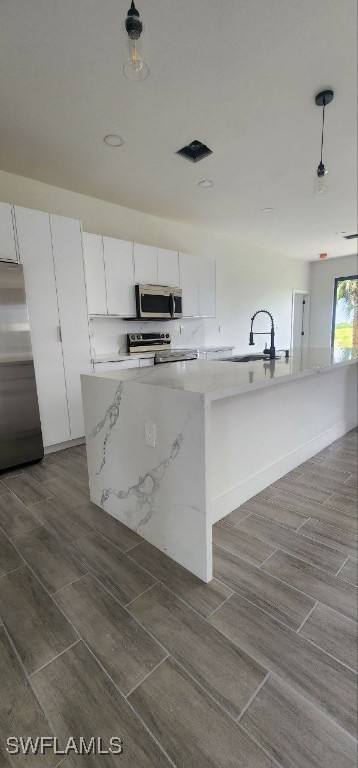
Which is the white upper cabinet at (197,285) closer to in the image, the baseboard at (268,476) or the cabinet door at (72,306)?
the cabinet door at (72,306)

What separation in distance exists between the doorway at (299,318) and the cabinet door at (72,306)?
5.67 m

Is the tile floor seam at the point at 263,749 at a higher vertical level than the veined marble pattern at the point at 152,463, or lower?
lower

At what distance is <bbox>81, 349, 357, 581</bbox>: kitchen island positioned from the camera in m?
1.43

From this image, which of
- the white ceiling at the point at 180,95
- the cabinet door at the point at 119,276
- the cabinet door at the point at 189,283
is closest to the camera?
the white ceiling at the point at 180,95

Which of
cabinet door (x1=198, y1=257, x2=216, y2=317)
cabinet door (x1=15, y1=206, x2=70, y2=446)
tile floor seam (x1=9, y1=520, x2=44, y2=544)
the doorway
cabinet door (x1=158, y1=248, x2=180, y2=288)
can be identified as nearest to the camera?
tile floor seam (x1=9, y1=520, x2=44, y2=544)

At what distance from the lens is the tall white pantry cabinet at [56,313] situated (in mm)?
2838

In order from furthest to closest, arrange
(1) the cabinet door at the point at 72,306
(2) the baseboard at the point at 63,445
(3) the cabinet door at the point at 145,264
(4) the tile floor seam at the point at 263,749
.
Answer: (3) the cabinet door at the point at 145,264
(2) the baseboard at the point at 63,445
(1) the cabinet door at the point at 72,306
(4) the tile floor seam at the point at 263,749

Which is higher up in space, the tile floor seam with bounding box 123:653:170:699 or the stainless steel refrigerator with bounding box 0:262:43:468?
the stainless steel refrigerator with bounding box 0:262:43:468

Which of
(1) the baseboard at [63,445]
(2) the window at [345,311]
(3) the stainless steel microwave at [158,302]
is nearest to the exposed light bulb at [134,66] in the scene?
(3) the stainless steel microwave at [158,302]

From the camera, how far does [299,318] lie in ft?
25.8

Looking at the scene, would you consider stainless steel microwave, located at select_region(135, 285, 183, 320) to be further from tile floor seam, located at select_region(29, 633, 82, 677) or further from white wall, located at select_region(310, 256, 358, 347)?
white wall, located at select_region(310, 256, 358, 347)

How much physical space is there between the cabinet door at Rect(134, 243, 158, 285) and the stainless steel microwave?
0.12 m

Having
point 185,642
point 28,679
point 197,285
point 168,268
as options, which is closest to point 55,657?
point 28,679

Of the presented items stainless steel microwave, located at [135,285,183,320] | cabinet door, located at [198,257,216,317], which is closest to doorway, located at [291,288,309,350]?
cabinet door, located at [198,257,216,317]
